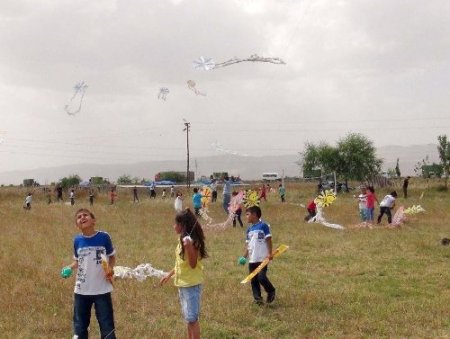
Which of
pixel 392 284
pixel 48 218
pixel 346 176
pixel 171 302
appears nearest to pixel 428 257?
pixel 392 284

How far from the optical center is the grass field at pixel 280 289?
7.35 metres

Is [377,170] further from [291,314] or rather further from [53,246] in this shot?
[291,314]

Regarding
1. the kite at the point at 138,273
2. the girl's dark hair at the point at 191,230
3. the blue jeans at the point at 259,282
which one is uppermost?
the girl's dark hair at the point at 191,230

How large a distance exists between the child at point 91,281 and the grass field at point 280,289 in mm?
1097

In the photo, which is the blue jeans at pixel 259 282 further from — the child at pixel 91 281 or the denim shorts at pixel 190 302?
the child at pixel 91 281

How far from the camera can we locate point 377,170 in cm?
5838

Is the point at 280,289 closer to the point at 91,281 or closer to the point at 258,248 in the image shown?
the point at 258,248

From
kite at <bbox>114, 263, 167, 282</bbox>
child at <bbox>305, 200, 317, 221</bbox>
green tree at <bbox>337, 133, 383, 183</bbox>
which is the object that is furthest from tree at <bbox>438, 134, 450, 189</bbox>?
kite at <bbox>114, 263, 167, 282</bbox>

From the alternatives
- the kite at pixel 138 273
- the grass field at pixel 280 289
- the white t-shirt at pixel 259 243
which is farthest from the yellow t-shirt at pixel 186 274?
the kite at pixel 138 273

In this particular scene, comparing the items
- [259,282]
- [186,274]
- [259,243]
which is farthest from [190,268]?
[259,282]

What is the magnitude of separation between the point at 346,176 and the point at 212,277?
4843 cm

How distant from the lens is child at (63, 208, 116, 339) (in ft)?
19.6

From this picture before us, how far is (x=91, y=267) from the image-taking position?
5992 mm

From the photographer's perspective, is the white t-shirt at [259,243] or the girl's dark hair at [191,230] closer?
the girl's dark hair at [191,230]
